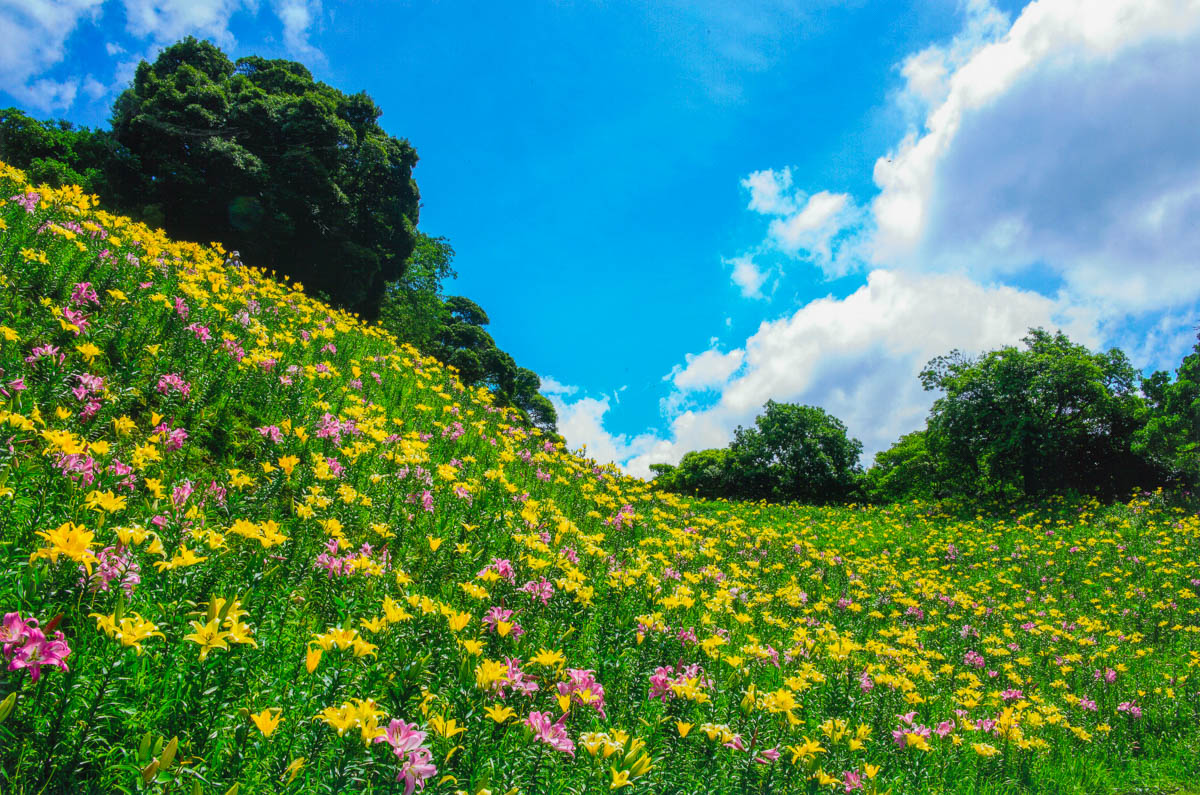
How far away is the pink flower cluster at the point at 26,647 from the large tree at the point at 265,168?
23045 mm

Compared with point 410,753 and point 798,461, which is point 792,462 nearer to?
point 798,461

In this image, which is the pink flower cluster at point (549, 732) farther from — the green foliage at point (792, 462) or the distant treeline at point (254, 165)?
the green foliage at point (792, 462)

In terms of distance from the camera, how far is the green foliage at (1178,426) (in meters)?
17.6

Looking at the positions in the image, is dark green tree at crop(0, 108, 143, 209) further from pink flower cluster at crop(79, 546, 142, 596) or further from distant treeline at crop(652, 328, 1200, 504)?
distant treeline at crop(652, 328, 1200, 504)

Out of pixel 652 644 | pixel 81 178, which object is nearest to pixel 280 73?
pixel 81 178

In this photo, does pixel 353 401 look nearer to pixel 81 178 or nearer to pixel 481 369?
pixel 81 178

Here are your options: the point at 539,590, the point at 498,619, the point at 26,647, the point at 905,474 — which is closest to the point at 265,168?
the point at 539,590

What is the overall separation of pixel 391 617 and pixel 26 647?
1037mm

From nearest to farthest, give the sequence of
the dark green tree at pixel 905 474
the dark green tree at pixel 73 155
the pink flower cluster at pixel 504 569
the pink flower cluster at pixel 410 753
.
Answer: the pink flower cluster at pixel 410 753, the pink flower cluster at pixel 504 569, the dark green tree at pixel 73 155, the dark green tree at pixel 905 474

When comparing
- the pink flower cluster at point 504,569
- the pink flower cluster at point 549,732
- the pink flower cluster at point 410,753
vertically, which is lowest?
the pink flower cluster at point 410,753

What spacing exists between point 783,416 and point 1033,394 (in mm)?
12042

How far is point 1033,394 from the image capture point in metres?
20.9

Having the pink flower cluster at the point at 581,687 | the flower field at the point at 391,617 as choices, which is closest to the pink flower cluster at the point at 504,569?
the flower field at the point at 391,617

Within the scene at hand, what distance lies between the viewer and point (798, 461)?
30484 millimetres
